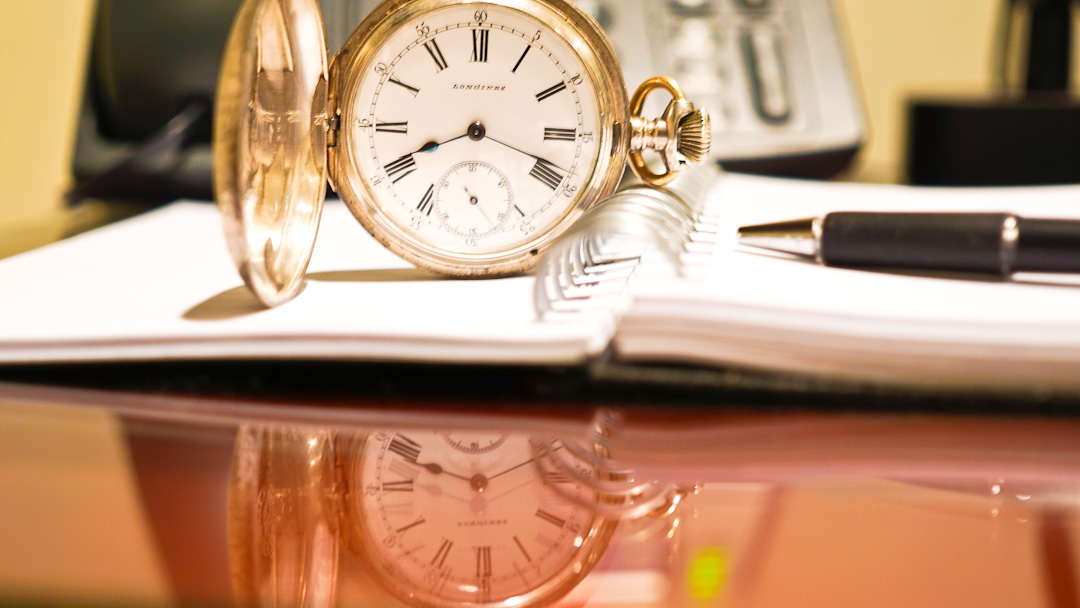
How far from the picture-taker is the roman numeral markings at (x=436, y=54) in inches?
17.2

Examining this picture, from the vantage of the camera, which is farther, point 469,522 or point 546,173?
point 546,173

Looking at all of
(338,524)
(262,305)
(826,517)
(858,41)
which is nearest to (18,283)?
(262,305)

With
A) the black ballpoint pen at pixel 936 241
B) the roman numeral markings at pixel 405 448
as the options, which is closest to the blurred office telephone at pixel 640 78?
the black ballpoint pen at pixel 936 241

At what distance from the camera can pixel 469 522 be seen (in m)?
0.24

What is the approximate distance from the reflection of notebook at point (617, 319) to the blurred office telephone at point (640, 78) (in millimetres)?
344

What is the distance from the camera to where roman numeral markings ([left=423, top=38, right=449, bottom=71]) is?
437mm

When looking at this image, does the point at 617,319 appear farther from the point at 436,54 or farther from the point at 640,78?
the point at 640,78

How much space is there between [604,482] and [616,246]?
22 centimetres

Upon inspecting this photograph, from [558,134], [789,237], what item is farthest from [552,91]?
[789,237]

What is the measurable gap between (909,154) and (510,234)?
768mm

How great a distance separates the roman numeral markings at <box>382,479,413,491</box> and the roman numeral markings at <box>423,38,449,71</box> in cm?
24

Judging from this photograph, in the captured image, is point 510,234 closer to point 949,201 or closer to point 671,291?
point 671,291

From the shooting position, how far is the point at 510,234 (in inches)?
17.6

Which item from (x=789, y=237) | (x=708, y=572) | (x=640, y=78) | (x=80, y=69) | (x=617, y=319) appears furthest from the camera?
(x=80, y=69)
